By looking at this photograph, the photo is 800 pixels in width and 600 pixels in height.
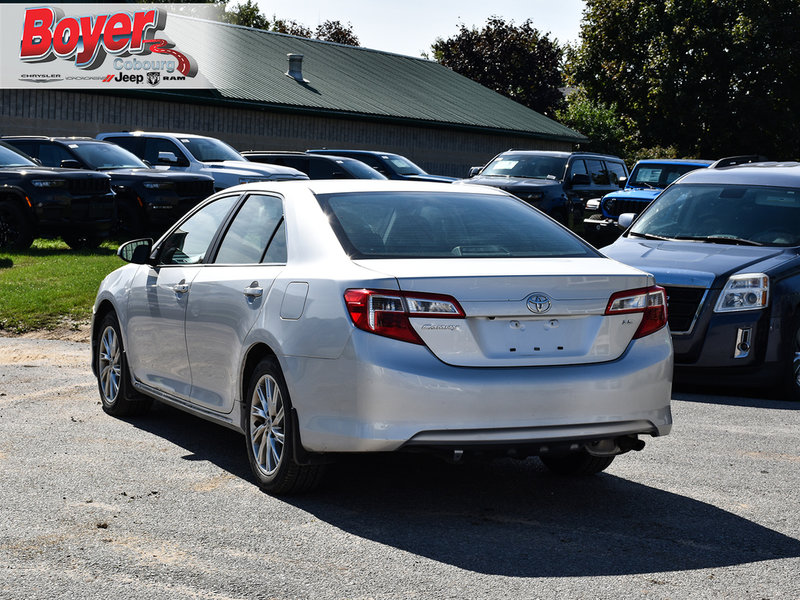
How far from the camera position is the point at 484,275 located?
18.1ft

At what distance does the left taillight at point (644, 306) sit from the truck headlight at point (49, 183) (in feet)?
47.8

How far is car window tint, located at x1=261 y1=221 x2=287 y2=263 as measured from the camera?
20.8ft

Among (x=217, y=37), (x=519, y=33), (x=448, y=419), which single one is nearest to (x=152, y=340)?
(x=448, y=419)

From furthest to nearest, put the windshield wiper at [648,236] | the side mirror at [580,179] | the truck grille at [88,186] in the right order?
the side mirror at [580,179], the truck grille at [88,186], the windshield wiper at [648,236]

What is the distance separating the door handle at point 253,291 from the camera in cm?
622

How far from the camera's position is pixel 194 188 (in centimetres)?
2077

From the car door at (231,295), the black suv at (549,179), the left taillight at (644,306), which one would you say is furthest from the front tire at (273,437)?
the black suv at (549,179)

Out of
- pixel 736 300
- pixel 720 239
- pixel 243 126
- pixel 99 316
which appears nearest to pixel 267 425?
pixel 99 316

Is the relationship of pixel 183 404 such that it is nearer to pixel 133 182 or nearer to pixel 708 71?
pixel 133 182

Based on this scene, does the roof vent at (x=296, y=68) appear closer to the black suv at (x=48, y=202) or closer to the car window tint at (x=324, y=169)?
the car window tint at (x=324, y=169)

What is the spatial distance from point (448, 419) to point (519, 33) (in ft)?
218

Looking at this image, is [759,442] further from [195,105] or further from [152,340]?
[195,105]

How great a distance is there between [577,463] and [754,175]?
6081 millimetres

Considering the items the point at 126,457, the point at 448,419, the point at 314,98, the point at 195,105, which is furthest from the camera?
the point at 314,98
